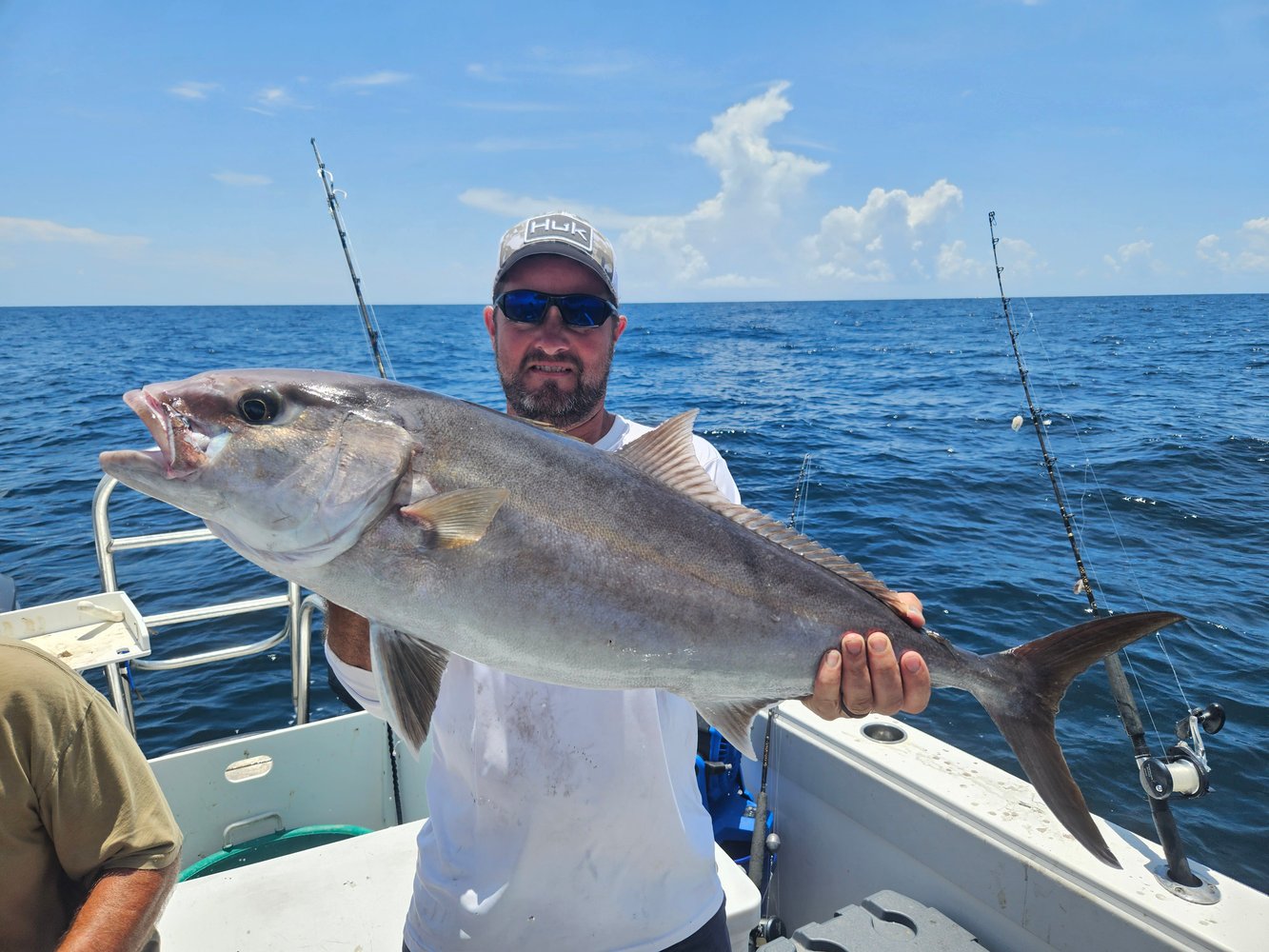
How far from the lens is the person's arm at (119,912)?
7.11ft

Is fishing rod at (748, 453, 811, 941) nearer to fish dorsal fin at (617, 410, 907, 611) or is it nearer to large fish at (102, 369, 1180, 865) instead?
fish dorsal fin at (617, 410, 907, 611)

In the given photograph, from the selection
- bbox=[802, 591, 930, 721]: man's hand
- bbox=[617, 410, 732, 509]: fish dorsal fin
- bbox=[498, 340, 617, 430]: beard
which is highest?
bbox=[498, 340, 617, 430]: beard

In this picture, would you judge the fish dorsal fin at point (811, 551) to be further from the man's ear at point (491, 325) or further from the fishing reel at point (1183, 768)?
the fishing reel at point (1183, 768)

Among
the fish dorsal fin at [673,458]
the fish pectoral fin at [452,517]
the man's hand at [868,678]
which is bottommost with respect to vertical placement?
the man's hand at [868,678]

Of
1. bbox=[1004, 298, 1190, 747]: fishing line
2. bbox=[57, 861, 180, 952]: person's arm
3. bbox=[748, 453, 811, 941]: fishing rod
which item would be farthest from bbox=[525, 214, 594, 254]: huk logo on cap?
bbox=[1004, 298, 1190, 747]: fishing line

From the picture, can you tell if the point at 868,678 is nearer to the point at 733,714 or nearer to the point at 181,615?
the point at 733,714

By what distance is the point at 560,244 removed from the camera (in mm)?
2809

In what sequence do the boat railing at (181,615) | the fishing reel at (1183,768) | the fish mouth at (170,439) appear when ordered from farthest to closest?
the boat railing at (181,615)
the fishing reel at (1183,768)
the fish mouth at (170,439)

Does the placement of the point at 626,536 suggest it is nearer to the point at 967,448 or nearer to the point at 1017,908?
the point at 1017,908

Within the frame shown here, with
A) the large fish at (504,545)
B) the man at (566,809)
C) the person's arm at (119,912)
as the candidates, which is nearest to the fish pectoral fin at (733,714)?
the large fish at (504,545)

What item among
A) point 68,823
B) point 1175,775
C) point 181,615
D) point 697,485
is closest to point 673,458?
point 697,485

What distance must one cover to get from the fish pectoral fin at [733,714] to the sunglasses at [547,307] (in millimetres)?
1391

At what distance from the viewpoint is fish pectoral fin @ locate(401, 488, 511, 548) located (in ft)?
6.28

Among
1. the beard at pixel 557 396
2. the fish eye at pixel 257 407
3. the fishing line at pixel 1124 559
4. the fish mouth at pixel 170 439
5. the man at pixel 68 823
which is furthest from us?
the fishing line at pixel 1124 559
